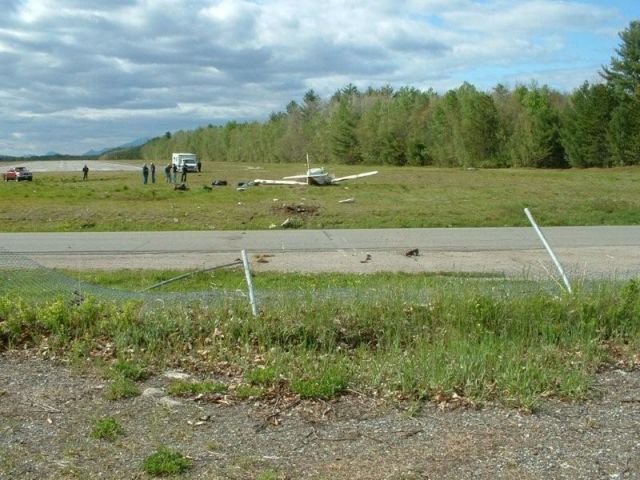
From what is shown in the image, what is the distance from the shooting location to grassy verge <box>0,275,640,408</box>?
614cm

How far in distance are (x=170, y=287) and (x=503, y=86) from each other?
83.8m

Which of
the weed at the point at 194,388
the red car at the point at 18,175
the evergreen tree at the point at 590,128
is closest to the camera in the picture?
the weed at the point at 194,388

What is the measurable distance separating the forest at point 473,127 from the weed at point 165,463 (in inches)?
2674

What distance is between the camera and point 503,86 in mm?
90312

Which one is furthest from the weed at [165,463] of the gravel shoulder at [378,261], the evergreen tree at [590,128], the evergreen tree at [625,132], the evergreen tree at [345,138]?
the evergreen tree at [345,138]

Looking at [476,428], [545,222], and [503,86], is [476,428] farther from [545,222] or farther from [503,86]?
[503,86]

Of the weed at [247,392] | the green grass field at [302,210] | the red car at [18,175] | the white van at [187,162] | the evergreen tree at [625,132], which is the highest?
the evergreen tree at [625,132]

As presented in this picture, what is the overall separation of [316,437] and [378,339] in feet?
8.00

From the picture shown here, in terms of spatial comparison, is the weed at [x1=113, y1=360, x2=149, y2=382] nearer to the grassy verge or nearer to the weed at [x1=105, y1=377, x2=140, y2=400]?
the grassy verge

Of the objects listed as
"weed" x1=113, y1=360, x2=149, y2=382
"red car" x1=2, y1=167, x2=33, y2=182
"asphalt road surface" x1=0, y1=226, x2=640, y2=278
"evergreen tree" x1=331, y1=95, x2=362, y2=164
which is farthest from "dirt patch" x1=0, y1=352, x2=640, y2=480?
"evergreen tree" x1=331, y1=95, x2=362, y2=164

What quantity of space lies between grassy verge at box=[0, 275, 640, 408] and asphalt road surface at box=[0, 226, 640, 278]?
4.61 metres

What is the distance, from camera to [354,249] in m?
16.9

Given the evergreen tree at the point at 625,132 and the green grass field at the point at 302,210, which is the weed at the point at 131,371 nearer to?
the green grass field at the point at 302,210

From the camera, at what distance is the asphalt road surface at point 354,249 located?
1448 cm
